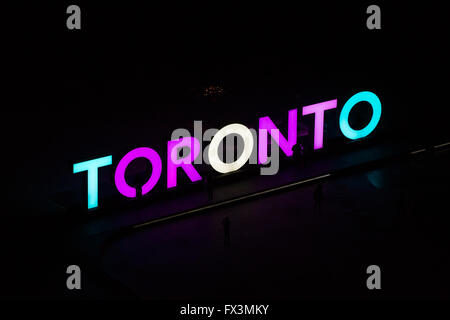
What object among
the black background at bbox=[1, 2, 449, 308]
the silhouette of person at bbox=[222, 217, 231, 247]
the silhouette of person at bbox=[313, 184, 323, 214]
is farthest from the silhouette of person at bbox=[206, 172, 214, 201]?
the silhouette of person at bbox=[313, 184, 323, 214]

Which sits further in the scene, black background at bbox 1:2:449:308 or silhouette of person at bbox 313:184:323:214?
silhouette of person at bbox 313:184:323:214

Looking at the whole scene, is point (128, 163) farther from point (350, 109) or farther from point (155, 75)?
point (350, 109)

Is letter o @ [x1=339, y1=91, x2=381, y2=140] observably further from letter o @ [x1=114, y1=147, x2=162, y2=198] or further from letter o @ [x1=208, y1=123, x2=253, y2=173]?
letter o @ [x1=114, y1=147, x2=162, y2=198]

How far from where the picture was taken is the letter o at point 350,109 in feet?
92.9

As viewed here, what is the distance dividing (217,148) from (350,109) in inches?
238

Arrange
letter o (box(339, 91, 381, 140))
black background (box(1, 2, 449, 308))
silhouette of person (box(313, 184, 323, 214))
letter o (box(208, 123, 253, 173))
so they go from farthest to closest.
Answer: letter o (box(339, 91, 381, 140)) → letter o (box(208, 123, 253, 173)) → silhouette of person (box(313, 184, 323, 214)) → black background (box(1, 2, 449, 308))

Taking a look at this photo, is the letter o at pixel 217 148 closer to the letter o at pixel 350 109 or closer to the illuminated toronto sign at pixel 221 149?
the illuminated toronto sign at pixel 221 149

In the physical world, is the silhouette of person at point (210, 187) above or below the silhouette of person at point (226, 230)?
above

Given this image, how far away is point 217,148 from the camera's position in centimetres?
2564

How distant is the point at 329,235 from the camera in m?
23.0

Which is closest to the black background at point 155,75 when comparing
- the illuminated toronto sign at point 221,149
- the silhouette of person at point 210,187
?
the illuminated toronto sign at point 221,149

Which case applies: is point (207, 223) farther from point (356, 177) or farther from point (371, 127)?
point (371, 127)

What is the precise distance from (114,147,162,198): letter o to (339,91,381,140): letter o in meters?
7.81

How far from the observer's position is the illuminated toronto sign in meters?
23.8
